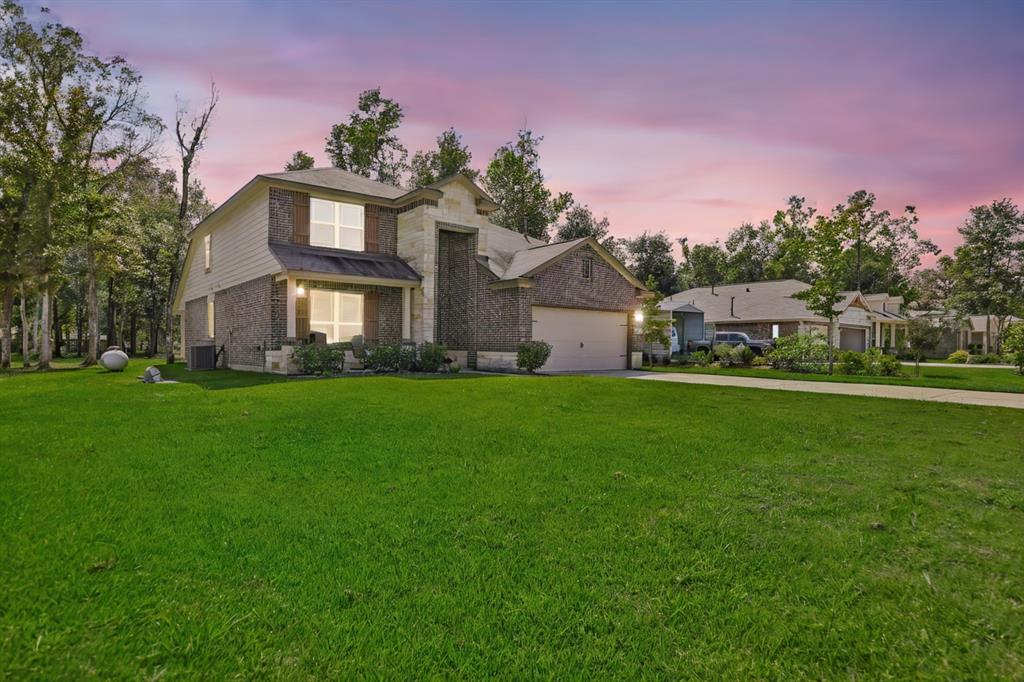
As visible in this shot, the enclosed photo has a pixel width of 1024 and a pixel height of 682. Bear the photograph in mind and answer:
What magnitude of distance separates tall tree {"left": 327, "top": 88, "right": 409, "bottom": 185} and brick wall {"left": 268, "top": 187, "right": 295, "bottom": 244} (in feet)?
71.4

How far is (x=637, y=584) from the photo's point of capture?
2.66 m

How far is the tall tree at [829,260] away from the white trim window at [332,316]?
15872 millimetres

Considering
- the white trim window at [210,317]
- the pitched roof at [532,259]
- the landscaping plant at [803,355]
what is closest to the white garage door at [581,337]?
the pitched roof at [532,259]

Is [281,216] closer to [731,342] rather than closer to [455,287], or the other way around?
[455,287]

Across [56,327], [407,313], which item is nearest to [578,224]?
[407,313]

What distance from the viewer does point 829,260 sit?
17.6m

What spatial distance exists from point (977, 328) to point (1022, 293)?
245 inches

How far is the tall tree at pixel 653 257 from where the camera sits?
156 feet

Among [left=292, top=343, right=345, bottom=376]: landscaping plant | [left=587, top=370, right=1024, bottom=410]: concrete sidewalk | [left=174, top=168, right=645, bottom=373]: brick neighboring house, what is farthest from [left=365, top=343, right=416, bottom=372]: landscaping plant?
[left=587, top=370, right=1024, bottom=410]: concrete sidewalk

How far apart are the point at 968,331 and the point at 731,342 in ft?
100

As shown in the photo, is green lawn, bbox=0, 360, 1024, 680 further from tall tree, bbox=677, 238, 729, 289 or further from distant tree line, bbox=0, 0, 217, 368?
tall tree, bbox=677, 238, 729, 289

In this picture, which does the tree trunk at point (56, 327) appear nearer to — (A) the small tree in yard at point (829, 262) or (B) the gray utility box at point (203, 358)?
(B) the gray utility box at point (203, 358)

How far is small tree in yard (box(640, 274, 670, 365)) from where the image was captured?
2169 cm

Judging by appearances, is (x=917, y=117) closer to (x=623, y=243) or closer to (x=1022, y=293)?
(x=623, y=243)
